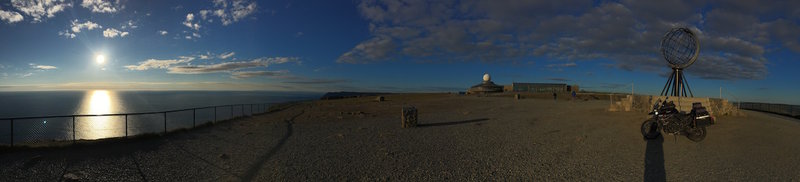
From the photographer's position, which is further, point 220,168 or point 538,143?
point 538,143

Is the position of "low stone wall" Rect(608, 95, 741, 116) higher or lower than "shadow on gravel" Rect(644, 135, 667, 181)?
higher

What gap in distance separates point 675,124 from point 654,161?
3.75 metres

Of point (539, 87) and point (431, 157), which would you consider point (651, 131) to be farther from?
point (539, 87)

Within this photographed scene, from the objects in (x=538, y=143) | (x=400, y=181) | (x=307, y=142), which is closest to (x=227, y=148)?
(x=307, y=142)

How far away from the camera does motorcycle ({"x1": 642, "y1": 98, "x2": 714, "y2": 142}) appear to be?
11.0m

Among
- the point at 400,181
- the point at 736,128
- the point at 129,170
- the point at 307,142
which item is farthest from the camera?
the point at 736,128

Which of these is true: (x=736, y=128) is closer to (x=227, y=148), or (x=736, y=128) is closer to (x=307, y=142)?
(x=307, y=142)

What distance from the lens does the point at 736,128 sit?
42.8 ft

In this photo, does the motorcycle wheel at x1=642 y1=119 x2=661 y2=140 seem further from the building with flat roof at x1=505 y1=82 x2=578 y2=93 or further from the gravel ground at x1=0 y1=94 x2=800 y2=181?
the building with flat roof at x1=505 y1=82 x2=578 y2=93

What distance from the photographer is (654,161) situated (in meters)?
8.61

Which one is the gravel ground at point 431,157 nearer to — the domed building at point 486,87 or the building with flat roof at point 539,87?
the domed building at point 486,87

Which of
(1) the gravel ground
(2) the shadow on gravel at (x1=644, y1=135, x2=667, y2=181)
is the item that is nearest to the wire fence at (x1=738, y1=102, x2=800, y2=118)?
(1) the gravel ground

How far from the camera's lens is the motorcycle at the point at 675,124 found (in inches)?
433

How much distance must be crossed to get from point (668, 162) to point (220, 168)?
1126cm
